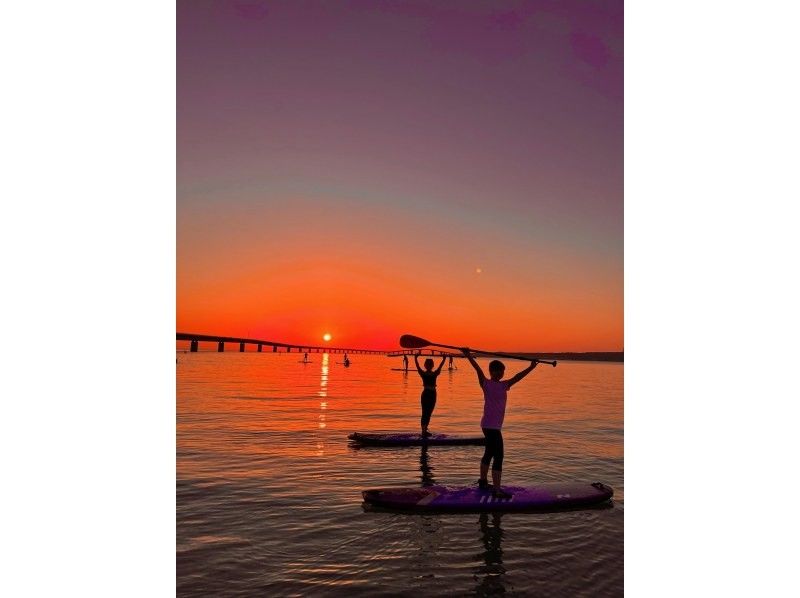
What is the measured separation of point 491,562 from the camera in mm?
7094

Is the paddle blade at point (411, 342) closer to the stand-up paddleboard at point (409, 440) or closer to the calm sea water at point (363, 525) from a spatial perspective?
the calm sea water at point (363, 525)

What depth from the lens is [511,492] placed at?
32.1ft

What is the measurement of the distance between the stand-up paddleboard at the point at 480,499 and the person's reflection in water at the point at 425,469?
1410 millimetres

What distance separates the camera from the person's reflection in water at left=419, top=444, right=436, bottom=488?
38.5ft

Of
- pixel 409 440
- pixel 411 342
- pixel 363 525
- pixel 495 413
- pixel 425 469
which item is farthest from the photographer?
pixel 409 440

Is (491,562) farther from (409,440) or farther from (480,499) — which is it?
(409,440)

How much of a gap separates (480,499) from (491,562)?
2240mm

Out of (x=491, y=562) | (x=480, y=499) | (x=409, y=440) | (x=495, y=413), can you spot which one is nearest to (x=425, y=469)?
(x=409, y=440)

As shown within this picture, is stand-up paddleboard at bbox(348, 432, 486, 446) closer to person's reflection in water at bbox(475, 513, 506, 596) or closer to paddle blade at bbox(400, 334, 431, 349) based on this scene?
paddle blade at bbox(400, 334, 431, 349)

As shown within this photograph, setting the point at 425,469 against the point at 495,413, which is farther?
the point at 425,469

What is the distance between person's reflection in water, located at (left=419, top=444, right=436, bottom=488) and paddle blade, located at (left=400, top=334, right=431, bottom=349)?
258 cm
